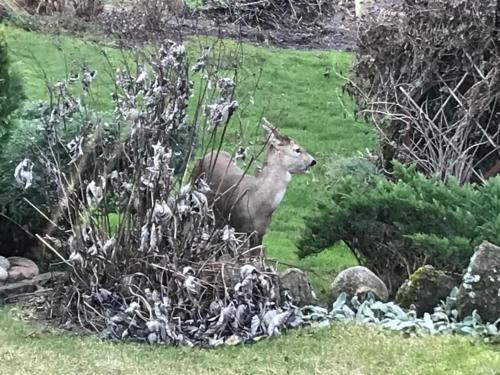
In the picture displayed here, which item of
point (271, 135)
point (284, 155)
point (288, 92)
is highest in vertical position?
point (271, 135)

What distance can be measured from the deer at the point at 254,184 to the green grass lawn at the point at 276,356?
5.19ft

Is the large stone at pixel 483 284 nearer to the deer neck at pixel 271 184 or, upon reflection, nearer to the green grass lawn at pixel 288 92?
the deer neck at pixel 271 184

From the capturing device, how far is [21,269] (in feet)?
24.2

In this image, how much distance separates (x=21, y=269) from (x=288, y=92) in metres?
8.20

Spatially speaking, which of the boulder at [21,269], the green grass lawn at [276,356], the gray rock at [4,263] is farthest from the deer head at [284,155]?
the gray rock at [4,263]

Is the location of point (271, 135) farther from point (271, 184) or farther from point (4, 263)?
point (4, 263)

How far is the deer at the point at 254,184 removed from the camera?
7598mm

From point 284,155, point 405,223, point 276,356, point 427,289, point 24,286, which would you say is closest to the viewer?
point 276,356

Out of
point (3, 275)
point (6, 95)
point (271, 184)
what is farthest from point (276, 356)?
point (6, 95)

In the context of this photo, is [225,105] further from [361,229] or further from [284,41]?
[284,41]

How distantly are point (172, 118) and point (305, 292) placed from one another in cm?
158

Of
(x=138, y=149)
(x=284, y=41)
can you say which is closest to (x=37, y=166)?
(x=138, y=149)

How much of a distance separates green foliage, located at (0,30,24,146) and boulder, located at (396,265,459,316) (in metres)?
3.41

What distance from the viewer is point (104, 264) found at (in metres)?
6.55
